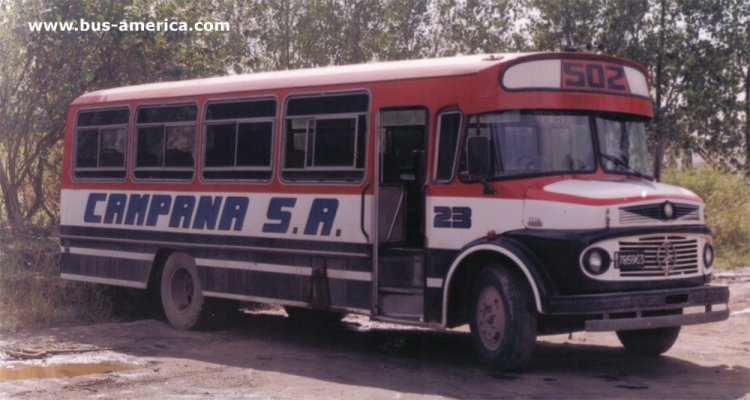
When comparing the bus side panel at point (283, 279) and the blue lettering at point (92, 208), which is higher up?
the blue lettering at point (92, 208)

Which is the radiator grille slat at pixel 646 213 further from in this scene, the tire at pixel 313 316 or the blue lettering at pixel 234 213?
the tire at pixel 313 316

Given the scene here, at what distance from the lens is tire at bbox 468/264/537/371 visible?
9891 millimetres

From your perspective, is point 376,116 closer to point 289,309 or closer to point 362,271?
point 362,271

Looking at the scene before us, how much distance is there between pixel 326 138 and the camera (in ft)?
38.7

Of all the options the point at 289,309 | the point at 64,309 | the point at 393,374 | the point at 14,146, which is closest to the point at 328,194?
the point at 393,374

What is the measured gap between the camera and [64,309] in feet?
48.0

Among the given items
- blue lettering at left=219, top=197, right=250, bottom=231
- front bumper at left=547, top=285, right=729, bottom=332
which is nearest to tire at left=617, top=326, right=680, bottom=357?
front bumper at left=547, top=285, right=729, bottom=332

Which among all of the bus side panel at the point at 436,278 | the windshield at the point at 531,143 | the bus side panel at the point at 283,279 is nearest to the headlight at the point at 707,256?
the windshield at the point at 531,143

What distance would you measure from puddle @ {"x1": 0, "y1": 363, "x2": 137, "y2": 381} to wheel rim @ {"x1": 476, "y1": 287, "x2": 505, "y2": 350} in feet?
10.6

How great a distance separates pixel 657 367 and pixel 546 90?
2.70m

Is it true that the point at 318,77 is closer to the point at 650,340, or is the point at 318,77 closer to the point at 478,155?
the point at 478,155

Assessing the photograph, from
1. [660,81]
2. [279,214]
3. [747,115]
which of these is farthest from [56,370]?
[747,115]

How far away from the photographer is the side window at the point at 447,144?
10.7 m

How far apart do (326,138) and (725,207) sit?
13198 mm
